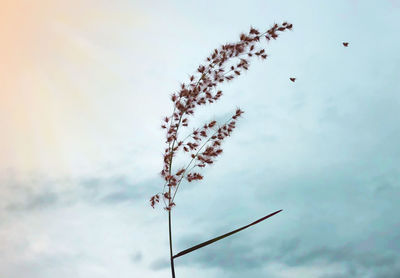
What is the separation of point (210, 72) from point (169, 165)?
6.60ft

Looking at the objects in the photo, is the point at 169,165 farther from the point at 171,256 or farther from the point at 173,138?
the point at 171,256

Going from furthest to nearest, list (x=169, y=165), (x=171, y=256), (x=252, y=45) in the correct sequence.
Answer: (x=252, y=45) < (x=169, y=165) < (x=171, y=256)

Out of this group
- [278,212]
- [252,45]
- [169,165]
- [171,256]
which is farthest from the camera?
[252,45]

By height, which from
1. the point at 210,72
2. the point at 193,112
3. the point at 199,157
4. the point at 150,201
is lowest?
the point at 150,201

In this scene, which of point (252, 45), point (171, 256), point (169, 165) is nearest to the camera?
point (171, 256)

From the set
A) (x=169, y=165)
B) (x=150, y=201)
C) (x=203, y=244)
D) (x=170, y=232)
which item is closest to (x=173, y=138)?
(x=169, y=165)

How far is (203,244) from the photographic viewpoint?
253 inches

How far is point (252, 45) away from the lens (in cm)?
867

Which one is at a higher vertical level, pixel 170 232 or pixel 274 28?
pixel 274 28

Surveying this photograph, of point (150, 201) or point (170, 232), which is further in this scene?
point (150, 201)

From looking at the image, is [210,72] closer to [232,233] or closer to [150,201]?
[150,201]

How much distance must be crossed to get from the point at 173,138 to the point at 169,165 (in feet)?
1.73

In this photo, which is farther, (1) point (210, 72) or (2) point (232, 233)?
(1) point (210, 72)

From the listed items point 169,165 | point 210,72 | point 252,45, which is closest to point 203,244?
point 169,165
